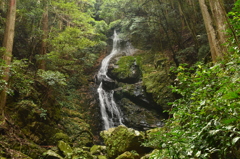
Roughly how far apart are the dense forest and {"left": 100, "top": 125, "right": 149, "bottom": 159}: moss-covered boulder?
34 mm

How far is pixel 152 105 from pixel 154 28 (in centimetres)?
630

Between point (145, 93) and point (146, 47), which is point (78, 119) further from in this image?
point (146, 47)

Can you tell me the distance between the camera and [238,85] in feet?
5.68

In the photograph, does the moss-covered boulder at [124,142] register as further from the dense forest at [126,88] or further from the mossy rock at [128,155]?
the mossy rock at [128,155]

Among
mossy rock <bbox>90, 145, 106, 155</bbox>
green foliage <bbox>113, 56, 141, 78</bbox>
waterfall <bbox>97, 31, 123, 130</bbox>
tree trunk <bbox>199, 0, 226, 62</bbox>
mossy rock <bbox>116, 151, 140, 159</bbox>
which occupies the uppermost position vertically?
green foliage <bbox>113, 56, 141, 78</bbox>

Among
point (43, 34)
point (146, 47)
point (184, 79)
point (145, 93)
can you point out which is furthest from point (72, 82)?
point (184, 79)

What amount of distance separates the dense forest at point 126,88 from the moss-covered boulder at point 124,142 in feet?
0.11

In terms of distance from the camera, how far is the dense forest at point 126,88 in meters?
1.79

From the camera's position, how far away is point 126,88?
1298 centimetres

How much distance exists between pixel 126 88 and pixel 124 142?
24.7 ft

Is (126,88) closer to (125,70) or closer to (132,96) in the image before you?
(132,96)

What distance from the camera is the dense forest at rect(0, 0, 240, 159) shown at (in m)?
1.79

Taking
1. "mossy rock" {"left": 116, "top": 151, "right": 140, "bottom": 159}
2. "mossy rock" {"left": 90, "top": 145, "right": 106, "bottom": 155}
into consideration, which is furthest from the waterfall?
"mossy rock" {"left": 116, "top": 151, "right": 140, "bottom": 159}

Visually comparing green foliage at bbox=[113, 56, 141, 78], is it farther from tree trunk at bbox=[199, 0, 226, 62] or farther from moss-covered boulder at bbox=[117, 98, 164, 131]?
tree trunk at bbox=[199, 0, 226, 62]
